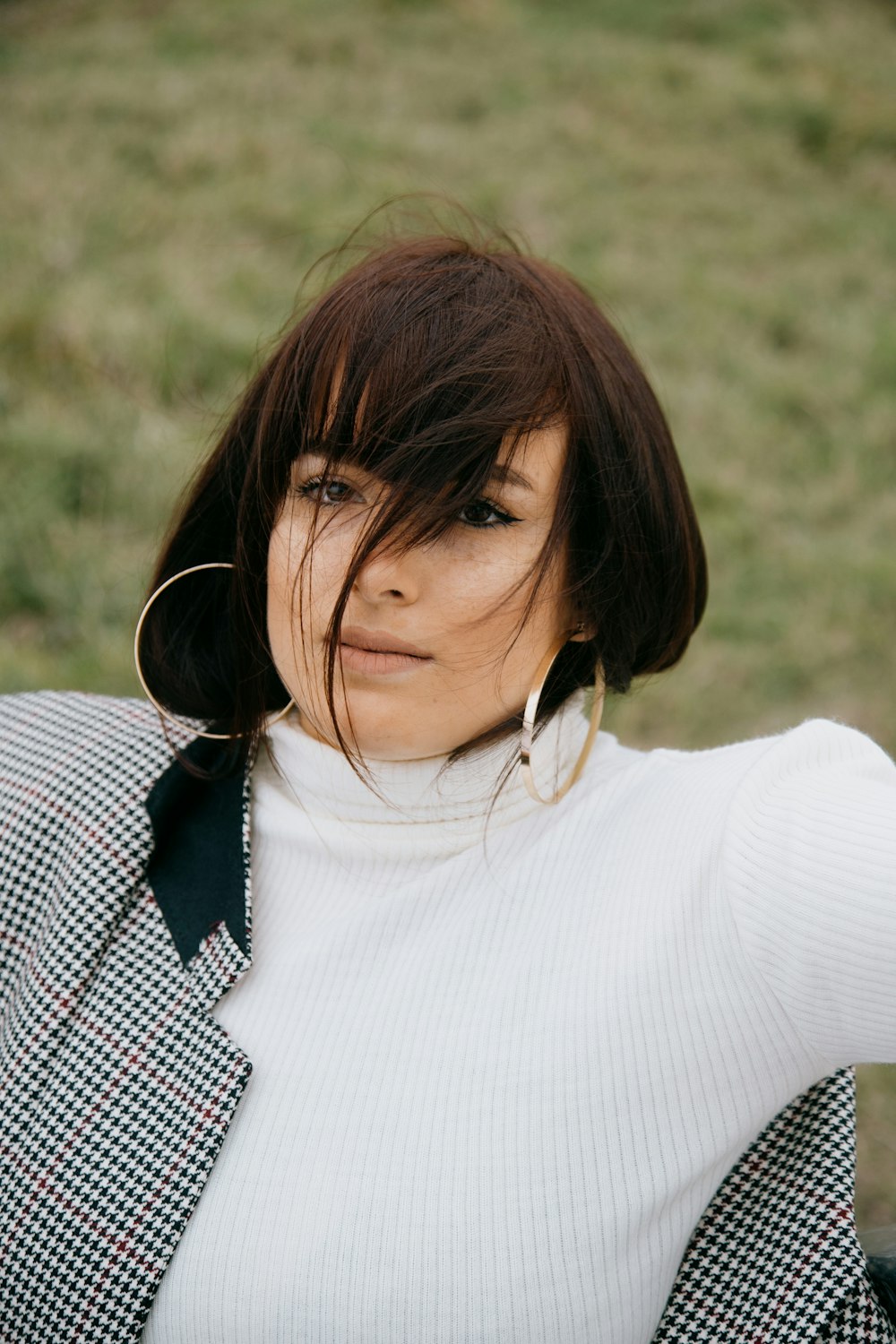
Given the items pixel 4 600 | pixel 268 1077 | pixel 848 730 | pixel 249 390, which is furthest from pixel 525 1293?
pixel 4 600

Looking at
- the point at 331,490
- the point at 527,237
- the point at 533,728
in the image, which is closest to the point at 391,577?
the point at 331,490

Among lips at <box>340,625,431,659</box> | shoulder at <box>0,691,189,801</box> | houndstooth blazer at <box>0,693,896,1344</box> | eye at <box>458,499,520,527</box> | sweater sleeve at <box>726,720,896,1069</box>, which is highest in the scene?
eye at <box>458,499,520,527</box>

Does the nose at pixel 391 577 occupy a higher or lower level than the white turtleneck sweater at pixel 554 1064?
higher

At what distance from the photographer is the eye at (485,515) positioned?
136 centimetres

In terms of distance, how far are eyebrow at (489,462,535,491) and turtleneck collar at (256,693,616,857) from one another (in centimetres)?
33

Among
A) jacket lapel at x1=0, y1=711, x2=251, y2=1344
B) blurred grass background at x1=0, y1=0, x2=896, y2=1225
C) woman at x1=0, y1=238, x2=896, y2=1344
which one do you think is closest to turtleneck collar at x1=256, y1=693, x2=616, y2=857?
woman at x1=0, y1=238, x2=896, y2=1344

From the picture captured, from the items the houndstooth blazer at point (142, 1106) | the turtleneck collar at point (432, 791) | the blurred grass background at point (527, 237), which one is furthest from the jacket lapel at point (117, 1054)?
the blurred grass background at point (527, 237)

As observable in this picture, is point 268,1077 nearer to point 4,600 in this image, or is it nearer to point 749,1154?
point 749,1154

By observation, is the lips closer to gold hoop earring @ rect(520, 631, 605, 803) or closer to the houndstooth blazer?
gold hoop earring @ rect(520, 631, 605, 803)

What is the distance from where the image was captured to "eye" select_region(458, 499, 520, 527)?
1364 mm

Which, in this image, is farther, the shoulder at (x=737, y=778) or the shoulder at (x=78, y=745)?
the shoulder at (x=78, y=745)

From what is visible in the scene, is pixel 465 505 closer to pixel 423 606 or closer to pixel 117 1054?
pixel 423 606

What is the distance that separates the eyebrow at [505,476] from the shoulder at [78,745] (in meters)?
0.62

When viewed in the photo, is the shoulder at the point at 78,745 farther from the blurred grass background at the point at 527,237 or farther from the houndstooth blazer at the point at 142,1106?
the blurred grass background at the point at 527,237
